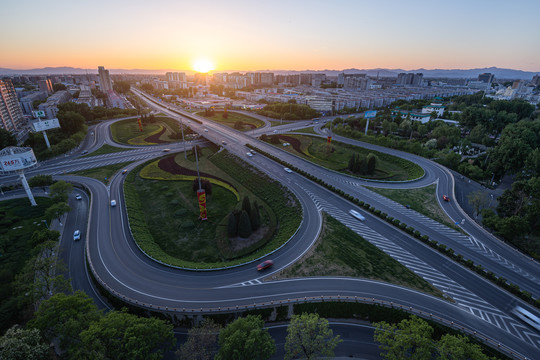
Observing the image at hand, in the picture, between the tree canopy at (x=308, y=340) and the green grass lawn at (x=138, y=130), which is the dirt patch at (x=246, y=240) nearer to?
the tree canopy at (x=308, y=340)

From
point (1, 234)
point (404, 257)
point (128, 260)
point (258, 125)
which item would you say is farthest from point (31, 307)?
point (258, 125)

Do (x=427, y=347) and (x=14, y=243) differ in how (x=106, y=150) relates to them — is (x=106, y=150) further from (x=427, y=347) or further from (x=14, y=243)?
(x=427, y=347)

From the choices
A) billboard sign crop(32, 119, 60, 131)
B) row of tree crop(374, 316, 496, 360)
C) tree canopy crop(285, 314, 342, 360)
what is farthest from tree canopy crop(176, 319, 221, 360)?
billboard sign crop(32, 119, 60, 131)

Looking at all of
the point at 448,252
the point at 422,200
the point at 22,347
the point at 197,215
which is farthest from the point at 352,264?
the point at 22,347

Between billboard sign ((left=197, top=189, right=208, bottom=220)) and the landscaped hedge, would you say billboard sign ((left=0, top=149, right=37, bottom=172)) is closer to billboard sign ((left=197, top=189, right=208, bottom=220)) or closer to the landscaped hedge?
billboard sign ((left=197, top=189, right=208, bottom=220))

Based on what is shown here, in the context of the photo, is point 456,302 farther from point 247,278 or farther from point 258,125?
point 258,125

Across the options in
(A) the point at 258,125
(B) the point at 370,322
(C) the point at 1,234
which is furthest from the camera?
(A) the point at 258,125
